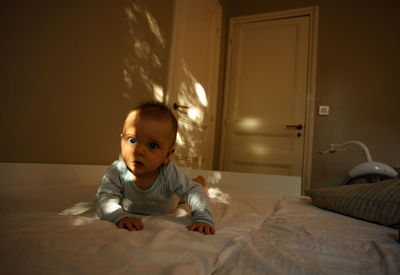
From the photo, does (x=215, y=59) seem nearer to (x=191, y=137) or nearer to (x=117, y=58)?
(x=191, y=137)

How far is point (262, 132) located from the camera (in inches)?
137

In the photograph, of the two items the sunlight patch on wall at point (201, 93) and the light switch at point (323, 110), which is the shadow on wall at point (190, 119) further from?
the light switch at point (323, 110)

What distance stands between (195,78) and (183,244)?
2.56m

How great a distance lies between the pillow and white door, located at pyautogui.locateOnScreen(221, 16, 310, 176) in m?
2.20

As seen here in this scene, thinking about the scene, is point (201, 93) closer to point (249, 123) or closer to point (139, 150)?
point (249, 123)

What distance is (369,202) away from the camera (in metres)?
0.99

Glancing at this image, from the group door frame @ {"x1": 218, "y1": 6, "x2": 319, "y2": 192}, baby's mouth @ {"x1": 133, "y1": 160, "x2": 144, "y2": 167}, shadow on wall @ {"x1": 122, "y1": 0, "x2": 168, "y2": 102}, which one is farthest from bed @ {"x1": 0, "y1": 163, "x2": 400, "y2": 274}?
door frame @ {"x1": 218, "y1": 6, "x2": 319, "y2": 192}

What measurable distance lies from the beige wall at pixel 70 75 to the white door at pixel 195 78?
1.58 ft

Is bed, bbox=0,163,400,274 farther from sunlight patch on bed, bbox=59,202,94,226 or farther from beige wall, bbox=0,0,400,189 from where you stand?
beige wall, bbox=0,0,400,189

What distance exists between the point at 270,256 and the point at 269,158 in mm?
2981

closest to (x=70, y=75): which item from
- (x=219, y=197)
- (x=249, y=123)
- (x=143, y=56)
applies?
(x=143, y=56)

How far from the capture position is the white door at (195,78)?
2.50m

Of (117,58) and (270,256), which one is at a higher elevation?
(117,58)

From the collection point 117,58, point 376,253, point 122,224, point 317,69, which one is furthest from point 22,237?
point 317,69
